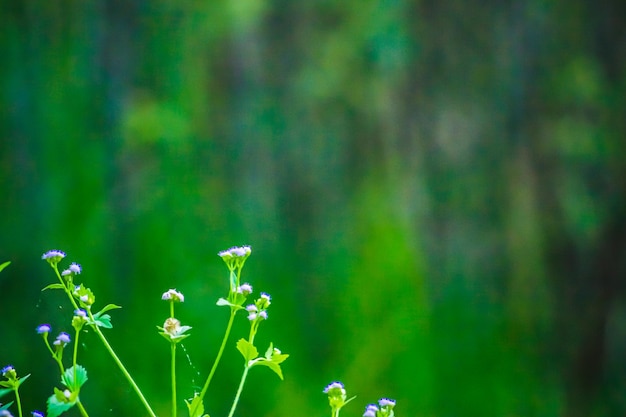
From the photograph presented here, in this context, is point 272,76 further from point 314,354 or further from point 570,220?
point 570,220

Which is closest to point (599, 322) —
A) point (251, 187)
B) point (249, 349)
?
point (251, 187)

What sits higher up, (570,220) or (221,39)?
(221,39)

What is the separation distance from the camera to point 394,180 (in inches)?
53.3

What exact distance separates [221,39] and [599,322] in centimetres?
100

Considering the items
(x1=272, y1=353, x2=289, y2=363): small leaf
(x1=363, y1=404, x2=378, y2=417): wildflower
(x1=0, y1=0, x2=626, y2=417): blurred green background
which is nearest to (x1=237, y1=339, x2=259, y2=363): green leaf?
(x1=272, y1=353, x2=289, y2=363): small leaf

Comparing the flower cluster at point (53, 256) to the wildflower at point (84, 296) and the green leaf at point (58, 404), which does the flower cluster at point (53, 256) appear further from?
the green leaf at point (58, 404)

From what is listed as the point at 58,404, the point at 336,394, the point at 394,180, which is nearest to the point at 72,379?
the point at 58,404

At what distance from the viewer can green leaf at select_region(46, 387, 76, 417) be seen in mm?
562

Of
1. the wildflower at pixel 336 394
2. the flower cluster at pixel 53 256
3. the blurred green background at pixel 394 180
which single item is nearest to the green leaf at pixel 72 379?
the flower cluster at pixel 53 256

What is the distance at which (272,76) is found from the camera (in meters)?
1.33

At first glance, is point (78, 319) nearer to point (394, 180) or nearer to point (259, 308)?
point (259, 308)

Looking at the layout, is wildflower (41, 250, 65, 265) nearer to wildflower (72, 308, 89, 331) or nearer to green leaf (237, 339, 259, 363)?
wildflower (72, 308, 89, 331)

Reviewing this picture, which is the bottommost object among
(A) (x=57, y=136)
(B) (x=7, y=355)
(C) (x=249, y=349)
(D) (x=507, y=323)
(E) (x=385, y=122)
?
(C) (x=249, y=349)

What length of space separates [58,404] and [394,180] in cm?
91
